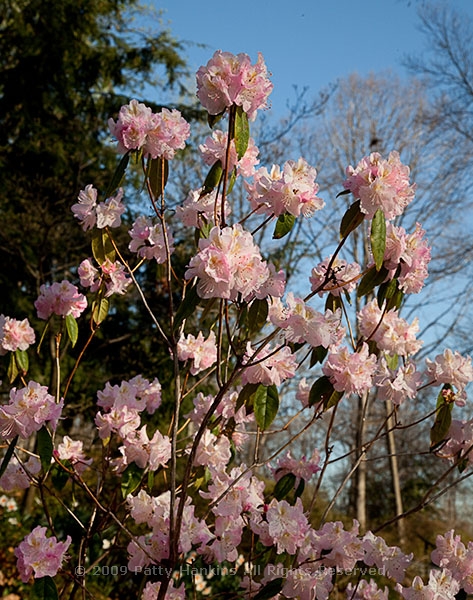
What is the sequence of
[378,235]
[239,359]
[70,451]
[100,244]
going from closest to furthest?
[378,235]
[239,359]
[100,244]
[70,451]

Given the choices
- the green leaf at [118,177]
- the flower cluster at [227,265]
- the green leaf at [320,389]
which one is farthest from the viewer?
the green leaf at [320,389]

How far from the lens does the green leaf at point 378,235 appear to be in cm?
112

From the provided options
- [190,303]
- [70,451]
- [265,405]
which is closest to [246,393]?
[265,405]

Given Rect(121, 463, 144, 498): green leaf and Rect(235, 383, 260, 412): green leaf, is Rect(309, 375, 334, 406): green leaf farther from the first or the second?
Rect(121, 463, 144, 498): green leaf

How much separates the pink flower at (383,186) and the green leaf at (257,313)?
0.90 feet

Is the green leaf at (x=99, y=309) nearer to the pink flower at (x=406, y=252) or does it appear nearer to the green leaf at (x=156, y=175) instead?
the green leaf at (x=156, y=175)

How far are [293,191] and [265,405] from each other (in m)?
0.47

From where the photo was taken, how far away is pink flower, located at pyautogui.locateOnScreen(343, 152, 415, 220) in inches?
44.4

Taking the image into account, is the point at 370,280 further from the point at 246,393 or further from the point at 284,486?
the point at 284,486

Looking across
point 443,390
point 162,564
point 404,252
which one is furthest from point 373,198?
point 162,564

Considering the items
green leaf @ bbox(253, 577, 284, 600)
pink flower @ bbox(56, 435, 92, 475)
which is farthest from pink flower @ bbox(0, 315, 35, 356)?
green leaf @ bbox(253, 577, 284, 600)

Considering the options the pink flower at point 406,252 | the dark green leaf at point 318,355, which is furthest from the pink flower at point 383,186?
the dark green leaf at point 318,355

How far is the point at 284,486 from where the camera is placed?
5.11ft

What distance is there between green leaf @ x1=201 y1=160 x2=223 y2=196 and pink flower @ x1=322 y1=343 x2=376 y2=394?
0.48 m
